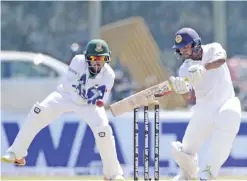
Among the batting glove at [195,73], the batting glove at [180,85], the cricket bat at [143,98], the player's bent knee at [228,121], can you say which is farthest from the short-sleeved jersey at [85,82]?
the player's bent knee at [228,121]

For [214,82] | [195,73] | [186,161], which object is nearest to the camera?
[195,73]

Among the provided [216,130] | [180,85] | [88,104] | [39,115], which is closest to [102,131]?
[88,104]

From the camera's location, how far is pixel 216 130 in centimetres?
998

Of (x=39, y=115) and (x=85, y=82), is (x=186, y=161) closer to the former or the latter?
(x=85, y=82)

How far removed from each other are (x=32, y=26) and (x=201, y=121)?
1437 centimetres

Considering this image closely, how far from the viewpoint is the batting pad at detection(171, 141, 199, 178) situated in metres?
10.3

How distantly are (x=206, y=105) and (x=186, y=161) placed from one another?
1.87ft

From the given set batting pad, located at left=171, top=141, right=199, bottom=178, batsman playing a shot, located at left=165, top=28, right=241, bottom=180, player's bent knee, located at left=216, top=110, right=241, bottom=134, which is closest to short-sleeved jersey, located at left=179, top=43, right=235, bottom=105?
batsman playing a shot, located at left=165, top=28, right=241, bottom=180

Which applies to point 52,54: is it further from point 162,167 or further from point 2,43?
point 162,167

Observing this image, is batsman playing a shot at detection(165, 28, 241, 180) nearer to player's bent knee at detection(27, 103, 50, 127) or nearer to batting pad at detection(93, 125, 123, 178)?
batting pad at detection(93, 125, 123, 178)

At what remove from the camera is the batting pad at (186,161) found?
10.3 m

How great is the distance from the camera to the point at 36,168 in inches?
516

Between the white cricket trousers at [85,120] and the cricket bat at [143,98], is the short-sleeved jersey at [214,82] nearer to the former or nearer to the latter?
the cricket bat at [143,98]

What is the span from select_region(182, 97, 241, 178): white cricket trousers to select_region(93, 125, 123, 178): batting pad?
789mm
